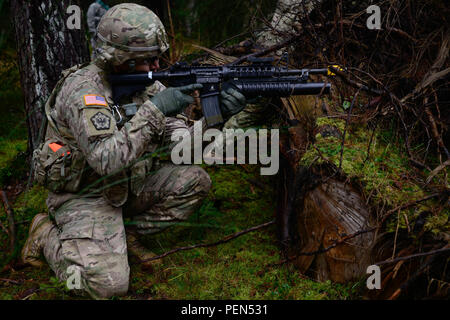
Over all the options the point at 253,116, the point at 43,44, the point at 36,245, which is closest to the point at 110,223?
the point at 36,245

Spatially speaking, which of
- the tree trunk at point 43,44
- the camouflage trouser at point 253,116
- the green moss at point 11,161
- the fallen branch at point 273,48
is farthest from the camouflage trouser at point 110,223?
the green moss at point 11,161

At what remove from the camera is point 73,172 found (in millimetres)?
2955

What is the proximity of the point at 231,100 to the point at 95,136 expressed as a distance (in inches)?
37.1

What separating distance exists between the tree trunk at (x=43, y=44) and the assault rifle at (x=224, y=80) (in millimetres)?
1360

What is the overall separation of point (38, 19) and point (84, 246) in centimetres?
227

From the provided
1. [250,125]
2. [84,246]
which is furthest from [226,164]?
[84,246]

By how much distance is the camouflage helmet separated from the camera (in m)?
2.80

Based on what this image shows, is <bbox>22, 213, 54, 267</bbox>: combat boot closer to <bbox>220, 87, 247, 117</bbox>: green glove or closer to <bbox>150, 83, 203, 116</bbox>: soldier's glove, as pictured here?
<bbox>150, 83, 203, 116</bbox>: soldier's glove

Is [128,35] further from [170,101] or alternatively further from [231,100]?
[231,100]

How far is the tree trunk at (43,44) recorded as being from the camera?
383cm

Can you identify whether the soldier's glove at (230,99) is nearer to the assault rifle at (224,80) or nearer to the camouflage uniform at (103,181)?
the assault rifle at (224,80)

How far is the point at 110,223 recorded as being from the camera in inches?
117

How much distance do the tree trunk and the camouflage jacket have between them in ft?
3.38

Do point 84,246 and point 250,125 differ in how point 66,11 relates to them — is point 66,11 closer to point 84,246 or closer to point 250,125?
point 250,125
